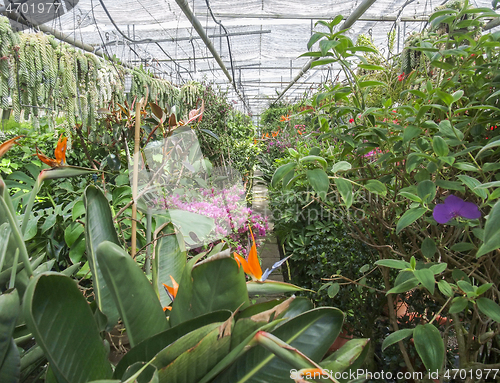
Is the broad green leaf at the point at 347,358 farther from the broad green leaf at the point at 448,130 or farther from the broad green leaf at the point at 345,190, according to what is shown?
the broad green leaf at the point at 448,130

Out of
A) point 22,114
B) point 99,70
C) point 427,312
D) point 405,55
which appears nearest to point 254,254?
point 427,312

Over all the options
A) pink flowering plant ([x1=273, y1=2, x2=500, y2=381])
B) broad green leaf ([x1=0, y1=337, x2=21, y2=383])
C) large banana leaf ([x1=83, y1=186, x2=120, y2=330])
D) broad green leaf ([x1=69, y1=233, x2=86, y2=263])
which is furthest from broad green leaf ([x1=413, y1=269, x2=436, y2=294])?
broad green leaf ([x1=69, y1=233, x2=86, y2=263])

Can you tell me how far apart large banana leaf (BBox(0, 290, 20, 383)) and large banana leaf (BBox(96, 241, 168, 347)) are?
0.41ft

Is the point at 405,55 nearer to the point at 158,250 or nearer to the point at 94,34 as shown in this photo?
the point at 158,250

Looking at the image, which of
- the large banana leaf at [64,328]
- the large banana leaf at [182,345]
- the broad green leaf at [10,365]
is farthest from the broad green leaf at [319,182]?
the broad green leaf at [10,365]

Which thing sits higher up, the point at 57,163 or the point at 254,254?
the point at 57,163

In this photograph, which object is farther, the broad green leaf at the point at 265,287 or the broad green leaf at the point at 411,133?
the broad green leaf at the point at 411,133

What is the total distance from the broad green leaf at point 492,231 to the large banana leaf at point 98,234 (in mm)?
620

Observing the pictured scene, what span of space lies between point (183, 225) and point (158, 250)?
0.09 meters

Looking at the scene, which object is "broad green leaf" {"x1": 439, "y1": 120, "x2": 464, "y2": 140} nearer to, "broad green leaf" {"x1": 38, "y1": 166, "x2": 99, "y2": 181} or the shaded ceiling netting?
"broad green leaf" {"x1": 38, "y1": 166, "x2": 99, "y2": 181}

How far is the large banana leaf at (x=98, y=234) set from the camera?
0.62 metres

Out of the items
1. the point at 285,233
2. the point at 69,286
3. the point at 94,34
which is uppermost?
the point at 94,34

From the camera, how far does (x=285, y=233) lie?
2.23 metres

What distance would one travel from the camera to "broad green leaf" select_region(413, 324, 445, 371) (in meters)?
0.60
